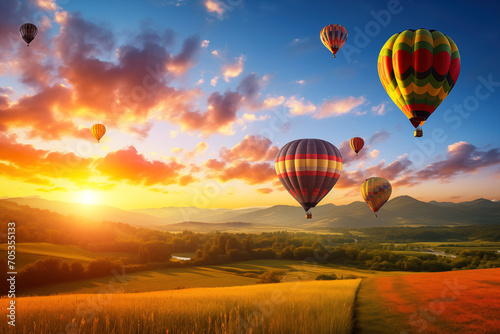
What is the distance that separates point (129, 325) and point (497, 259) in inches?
5901

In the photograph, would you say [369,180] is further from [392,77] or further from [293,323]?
[293,323]

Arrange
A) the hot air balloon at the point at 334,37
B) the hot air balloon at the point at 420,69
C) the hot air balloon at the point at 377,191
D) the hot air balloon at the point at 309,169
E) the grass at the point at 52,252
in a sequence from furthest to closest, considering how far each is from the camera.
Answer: the grass at the point at 52,252
the hot air balloon at the point at 377,191
the hot air balloon at the point at 334,37
the hot air balloon at the point at 309,169
the hot air balloon at the point at 420,69

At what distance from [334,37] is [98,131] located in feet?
151

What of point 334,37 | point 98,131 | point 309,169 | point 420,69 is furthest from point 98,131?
point 420,69

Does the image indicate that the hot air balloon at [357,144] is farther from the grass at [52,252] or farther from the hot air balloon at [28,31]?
the grass at [52,252]

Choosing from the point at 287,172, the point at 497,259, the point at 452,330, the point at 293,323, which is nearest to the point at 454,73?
the point at 287,172

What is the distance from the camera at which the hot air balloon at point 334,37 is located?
4991cm

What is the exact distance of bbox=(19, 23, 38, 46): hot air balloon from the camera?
4850cm

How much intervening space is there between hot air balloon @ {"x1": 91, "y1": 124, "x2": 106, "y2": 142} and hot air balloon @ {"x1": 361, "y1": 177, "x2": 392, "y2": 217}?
58.9 metres

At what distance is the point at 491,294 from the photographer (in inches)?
823

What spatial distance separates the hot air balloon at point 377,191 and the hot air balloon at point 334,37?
1427 inches

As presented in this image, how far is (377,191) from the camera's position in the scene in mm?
73562

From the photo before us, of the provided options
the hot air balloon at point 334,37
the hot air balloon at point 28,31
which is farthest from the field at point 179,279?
the hot air balloon at point 334,37

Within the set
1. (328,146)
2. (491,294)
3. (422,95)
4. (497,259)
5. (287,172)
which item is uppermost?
(422,95)
